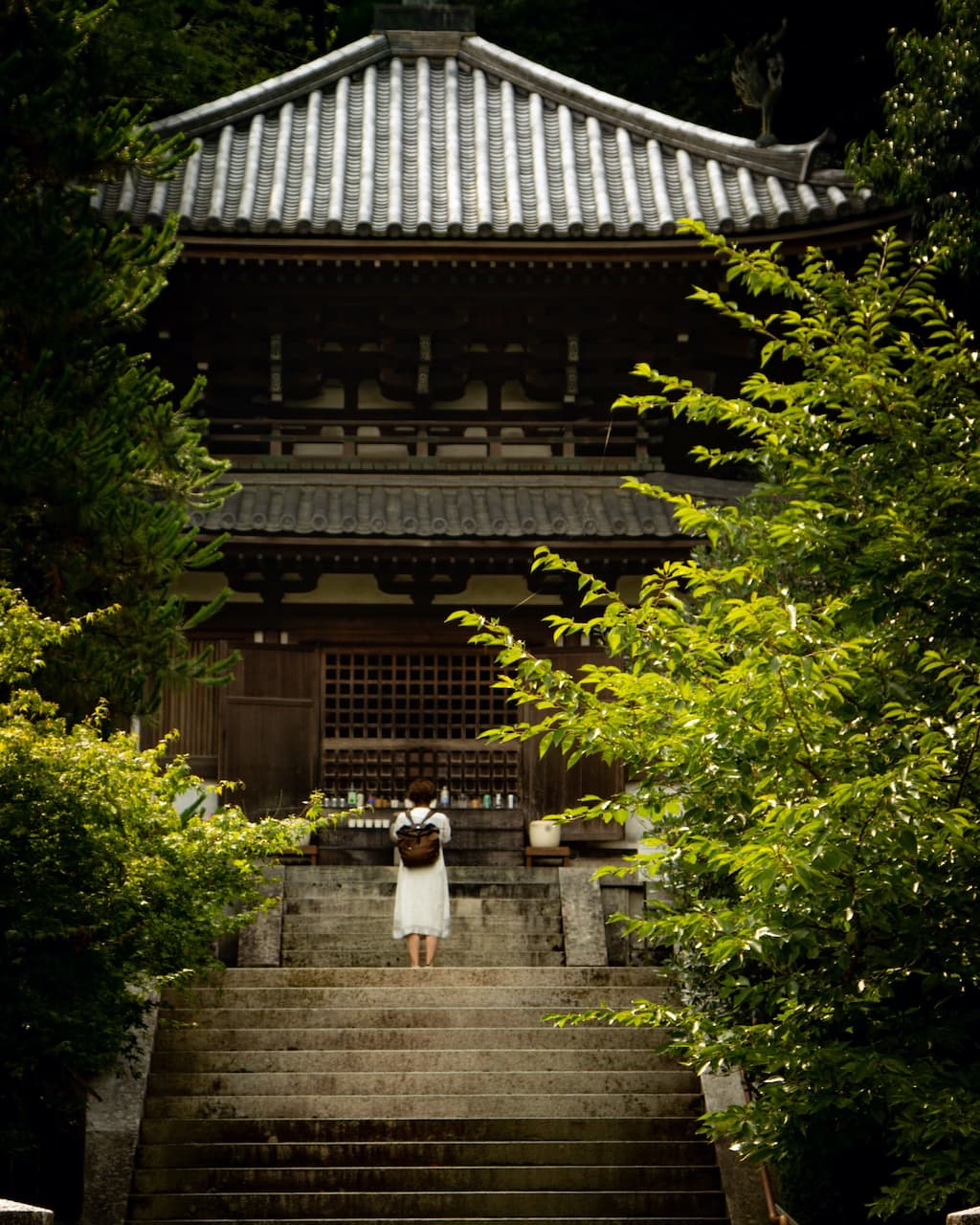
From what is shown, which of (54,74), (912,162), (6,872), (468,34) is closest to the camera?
(6,872)

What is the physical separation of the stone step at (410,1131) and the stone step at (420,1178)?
251mm

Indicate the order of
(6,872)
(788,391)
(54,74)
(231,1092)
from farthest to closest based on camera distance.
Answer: (54,74), (231,1092), (6,872), (788,391)

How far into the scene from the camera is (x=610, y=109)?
791 inches

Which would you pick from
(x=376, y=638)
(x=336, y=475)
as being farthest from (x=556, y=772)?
(x=336, y=475)

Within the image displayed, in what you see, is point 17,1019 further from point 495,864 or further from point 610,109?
point 610,109

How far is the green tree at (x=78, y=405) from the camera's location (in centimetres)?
1085

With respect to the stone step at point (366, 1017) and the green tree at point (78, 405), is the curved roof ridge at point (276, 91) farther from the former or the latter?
the stone step at point (366, 1017)

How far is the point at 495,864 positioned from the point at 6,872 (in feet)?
26.9

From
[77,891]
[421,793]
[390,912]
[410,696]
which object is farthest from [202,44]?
[77,891]

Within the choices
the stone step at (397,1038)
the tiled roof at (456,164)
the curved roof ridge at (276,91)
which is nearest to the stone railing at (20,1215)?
the stone step at (397,1038)

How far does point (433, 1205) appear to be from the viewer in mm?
9828

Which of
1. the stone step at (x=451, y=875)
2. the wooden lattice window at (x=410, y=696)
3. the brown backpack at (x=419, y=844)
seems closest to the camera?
the brown backpack at (x=419, y=844)

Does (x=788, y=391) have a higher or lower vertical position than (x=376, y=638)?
lower

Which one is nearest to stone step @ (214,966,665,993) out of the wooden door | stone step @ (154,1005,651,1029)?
stone step @ (154,1005,651,1029)
